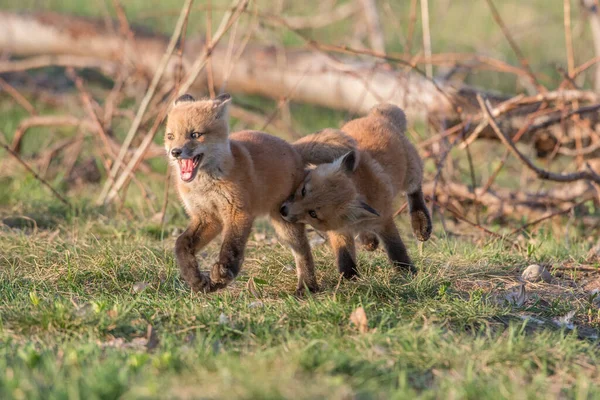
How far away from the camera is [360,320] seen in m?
4.25

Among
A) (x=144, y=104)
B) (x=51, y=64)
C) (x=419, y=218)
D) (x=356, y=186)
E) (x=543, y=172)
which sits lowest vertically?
(x=419, y=218)

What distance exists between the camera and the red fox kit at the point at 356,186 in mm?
5082

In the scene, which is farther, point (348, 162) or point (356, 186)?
point (356, 186)

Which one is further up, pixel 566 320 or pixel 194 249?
pixel 194 249

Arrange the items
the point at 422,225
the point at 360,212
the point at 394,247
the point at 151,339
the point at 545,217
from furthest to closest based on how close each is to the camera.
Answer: the point at 545,217 → the point at 422,225 → the point at 394,247 → the point at 360,212 → the point at 151,339

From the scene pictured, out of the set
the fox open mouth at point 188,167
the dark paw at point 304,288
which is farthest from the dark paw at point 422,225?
the fox open mouth at point 188,167

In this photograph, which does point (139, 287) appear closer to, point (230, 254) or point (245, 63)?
point (230, 254)

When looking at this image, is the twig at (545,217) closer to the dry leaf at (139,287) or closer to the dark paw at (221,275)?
the dark paw at (221,275)

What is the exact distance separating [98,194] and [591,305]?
5485 mm

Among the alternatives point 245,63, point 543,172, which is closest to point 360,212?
point 543,172

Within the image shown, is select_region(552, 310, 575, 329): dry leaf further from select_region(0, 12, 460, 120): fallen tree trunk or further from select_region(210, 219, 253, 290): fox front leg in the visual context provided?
select_region(0, 12, 460, 120): fallen tree trunk

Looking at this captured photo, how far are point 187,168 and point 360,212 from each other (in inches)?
45.7

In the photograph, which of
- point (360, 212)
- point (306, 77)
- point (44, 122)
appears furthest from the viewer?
point (306, 77)

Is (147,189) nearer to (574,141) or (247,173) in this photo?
(247,173)
